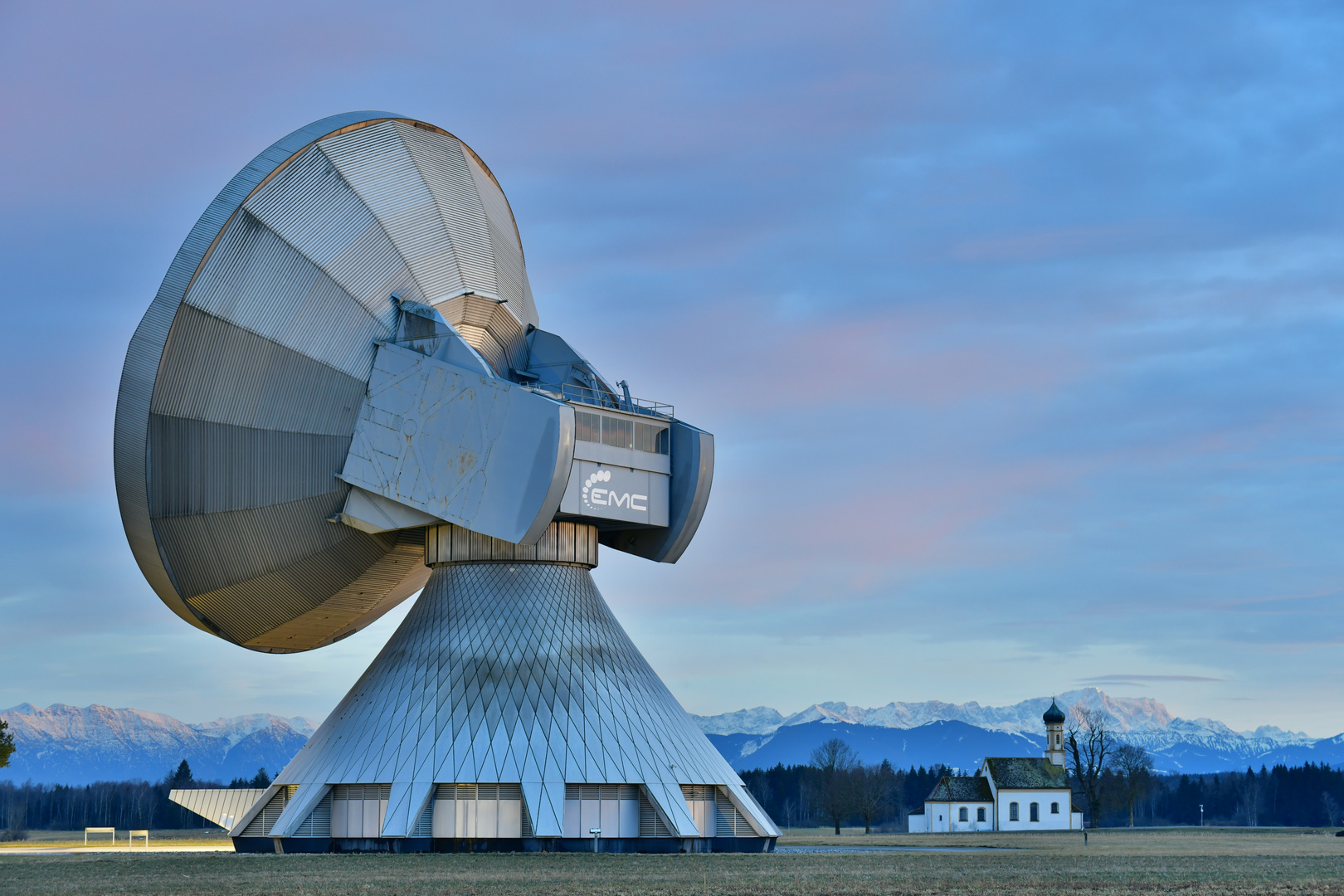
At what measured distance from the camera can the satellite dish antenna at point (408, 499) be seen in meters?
41.2

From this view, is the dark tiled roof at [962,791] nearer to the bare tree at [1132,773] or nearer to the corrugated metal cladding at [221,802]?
the bare tree at [1132,773]

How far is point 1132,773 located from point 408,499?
4197 inches

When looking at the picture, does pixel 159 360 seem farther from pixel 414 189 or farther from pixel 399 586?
pixel 399 586

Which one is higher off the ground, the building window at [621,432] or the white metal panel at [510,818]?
the building window at [621,432]

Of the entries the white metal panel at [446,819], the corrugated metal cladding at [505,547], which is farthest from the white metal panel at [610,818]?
the corrugated metal cladding at [505,547]

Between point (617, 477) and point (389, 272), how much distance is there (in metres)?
9.71

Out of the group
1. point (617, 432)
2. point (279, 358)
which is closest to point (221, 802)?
point (279, 358)

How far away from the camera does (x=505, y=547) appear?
46.3 metres

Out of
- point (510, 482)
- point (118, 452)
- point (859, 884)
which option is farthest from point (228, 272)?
point (859, 884)

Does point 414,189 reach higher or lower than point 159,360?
higher

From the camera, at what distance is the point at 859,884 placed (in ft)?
95.1

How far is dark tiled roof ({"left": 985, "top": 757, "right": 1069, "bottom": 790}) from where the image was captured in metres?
103

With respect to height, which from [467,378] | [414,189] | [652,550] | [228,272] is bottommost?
[652,550]

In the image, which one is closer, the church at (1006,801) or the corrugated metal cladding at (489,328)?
the corrugated metal cladding at (489,328)
